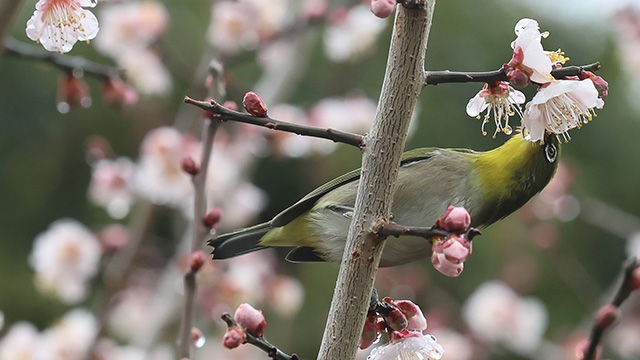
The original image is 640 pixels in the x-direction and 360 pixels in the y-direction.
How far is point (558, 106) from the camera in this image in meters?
0.99

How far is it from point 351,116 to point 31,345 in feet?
6.47

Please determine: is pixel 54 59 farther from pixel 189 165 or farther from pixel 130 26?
pixel 130 26

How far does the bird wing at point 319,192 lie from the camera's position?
1.27m

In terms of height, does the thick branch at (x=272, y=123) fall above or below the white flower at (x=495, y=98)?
below

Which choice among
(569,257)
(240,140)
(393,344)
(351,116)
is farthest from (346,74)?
(393,344)

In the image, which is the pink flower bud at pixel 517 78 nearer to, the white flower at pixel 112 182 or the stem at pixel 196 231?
the stem at pixel 196 231

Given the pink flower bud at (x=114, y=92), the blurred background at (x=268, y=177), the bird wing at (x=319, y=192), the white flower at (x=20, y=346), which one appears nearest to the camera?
the bird wing at (x=319, y=192)

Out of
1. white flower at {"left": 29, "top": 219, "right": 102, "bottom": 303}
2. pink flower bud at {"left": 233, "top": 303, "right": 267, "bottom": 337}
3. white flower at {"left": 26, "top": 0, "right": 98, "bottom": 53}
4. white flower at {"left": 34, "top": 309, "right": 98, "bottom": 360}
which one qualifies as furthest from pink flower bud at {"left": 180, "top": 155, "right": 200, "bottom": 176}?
white flower at {"left": 29, "top": 219, "right": 102, "bottom": 303}

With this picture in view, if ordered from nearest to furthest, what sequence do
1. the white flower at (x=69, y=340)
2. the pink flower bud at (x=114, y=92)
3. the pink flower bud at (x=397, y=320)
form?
the pink flower bud at (x=397, y=320)
the pink flower bud at (x=114, y=92)
the white flower at (x=69, y=340)

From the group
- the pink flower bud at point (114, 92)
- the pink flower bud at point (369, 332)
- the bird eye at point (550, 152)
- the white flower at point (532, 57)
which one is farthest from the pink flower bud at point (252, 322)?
the pink flower bud at point (114, 92)

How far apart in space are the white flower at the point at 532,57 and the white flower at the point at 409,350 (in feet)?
1.44

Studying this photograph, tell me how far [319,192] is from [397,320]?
399 millimetres

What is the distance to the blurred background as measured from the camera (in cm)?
295

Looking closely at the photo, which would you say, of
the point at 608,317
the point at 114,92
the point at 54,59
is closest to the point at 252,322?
the point at 608,317
